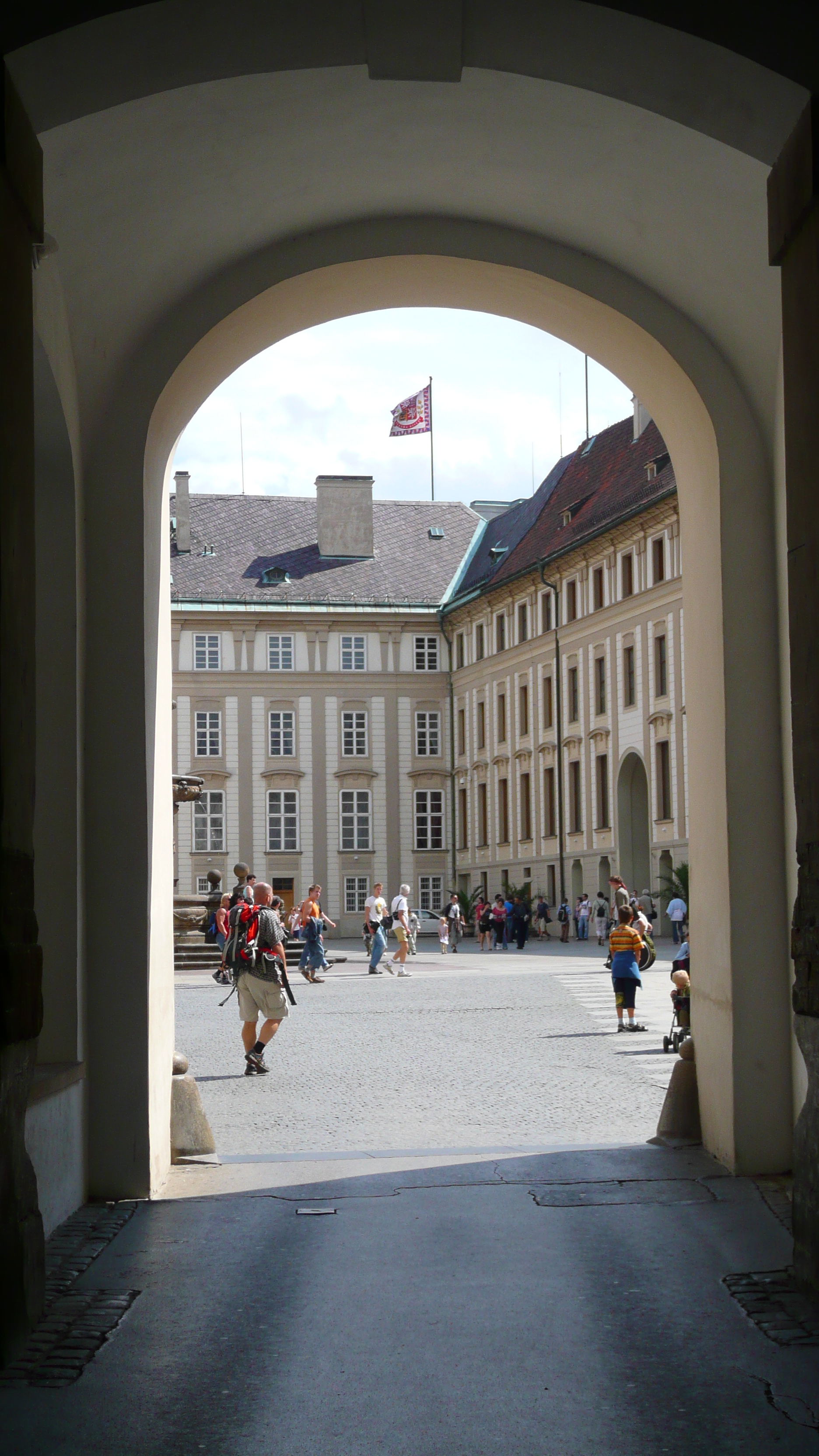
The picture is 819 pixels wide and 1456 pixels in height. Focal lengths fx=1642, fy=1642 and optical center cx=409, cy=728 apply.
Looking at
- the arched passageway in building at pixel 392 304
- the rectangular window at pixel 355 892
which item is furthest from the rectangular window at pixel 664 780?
the arched passageway in building at pixel 392 304

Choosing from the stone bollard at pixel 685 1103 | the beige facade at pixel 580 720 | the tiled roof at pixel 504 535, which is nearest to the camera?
the stone bollard at pixel 685 1103

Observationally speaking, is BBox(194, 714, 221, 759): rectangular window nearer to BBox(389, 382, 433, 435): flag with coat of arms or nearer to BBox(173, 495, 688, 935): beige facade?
BBox(173, 495, 688, 935): beige facade

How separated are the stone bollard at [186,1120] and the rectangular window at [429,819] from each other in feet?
201

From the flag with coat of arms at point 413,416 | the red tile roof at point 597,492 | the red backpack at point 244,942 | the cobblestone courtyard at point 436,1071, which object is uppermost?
the flag with coat of arms at point 413,416

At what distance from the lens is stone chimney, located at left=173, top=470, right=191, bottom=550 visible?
237 ft

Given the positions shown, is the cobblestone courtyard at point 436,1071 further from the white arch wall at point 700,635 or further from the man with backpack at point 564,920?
the man with backpack at point 564,920

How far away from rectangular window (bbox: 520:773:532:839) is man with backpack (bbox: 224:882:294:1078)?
47.8 m

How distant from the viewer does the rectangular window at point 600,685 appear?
5656 cm

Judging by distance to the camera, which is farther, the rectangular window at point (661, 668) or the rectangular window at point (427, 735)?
the rectangular window at point (427, 735)

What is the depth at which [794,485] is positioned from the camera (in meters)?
5.97

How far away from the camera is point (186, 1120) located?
387 inches

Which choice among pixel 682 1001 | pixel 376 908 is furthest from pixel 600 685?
pixel 682 1001

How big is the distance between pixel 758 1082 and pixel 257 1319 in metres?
3.61

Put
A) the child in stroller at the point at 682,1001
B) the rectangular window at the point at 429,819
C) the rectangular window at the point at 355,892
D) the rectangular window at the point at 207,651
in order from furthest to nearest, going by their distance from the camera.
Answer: the rectangular window at the point at 429,819 < the rectangular window at the point at 207,651 < the rectangular window at the point at 355,892 < the child in stroller at the point at 682,1001
